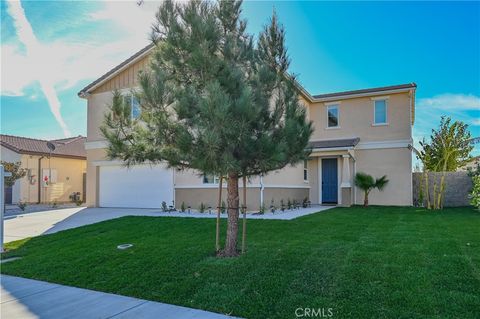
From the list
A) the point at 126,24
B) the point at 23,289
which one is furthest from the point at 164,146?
the point at 126,24

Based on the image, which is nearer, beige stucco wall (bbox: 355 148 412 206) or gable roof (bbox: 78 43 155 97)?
gable roof (bbox: 78 43 155 97)

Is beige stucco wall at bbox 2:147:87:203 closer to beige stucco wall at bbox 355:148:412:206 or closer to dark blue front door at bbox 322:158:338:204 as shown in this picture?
dark blue front door at bbox 322:158:338:204

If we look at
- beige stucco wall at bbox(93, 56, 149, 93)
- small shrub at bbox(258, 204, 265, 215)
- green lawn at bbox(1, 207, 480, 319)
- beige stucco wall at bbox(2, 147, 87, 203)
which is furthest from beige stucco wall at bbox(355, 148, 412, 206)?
beige stucco wall at bbox(2, 147, 87, 203)

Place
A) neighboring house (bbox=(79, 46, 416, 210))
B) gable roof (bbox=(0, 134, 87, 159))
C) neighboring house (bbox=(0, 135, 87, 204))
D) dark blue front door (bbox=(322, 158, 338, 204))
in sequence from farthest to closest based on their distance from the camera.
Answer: gable roof (bbox=(0, 134, 87, 159))
neighboring house (bbox=(0, 135, 87, 204))
dark blue front door (bbox=(322, 158, 338, 204))
neighboring house (bbox=(79, 46, 416, 210))

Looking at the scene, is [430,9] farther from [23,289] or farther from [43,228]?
[43,228]

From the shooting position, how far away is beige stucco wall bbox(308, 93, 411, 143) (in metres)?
17.6

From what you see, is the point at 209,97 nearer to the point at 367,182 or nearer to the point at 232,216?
the point at 232,216

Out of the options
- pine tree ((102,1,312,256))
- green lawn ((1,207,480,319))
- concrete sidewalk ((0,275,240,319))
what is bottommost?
concrete sidewalk ((0,275,240,319))

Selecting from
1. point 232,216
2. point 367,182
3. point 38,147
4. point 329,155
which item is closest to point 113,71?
point 329,155

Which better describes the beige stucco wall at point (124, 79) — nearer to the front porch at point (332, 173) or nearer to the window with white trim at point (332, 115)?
the front porch at point (332, 173)

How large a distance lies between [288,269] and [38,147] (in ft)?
87.0

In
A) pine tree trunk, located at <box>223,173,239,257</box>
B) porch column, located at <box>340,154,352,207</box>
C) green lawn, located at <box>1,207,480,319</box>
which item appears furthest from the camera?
porch column, located at <box>340,154,352,207</box>

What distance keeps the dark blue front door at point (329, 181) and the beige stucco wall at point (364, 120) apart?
60.4 inches

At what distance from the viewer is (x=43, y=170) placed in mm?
24828
